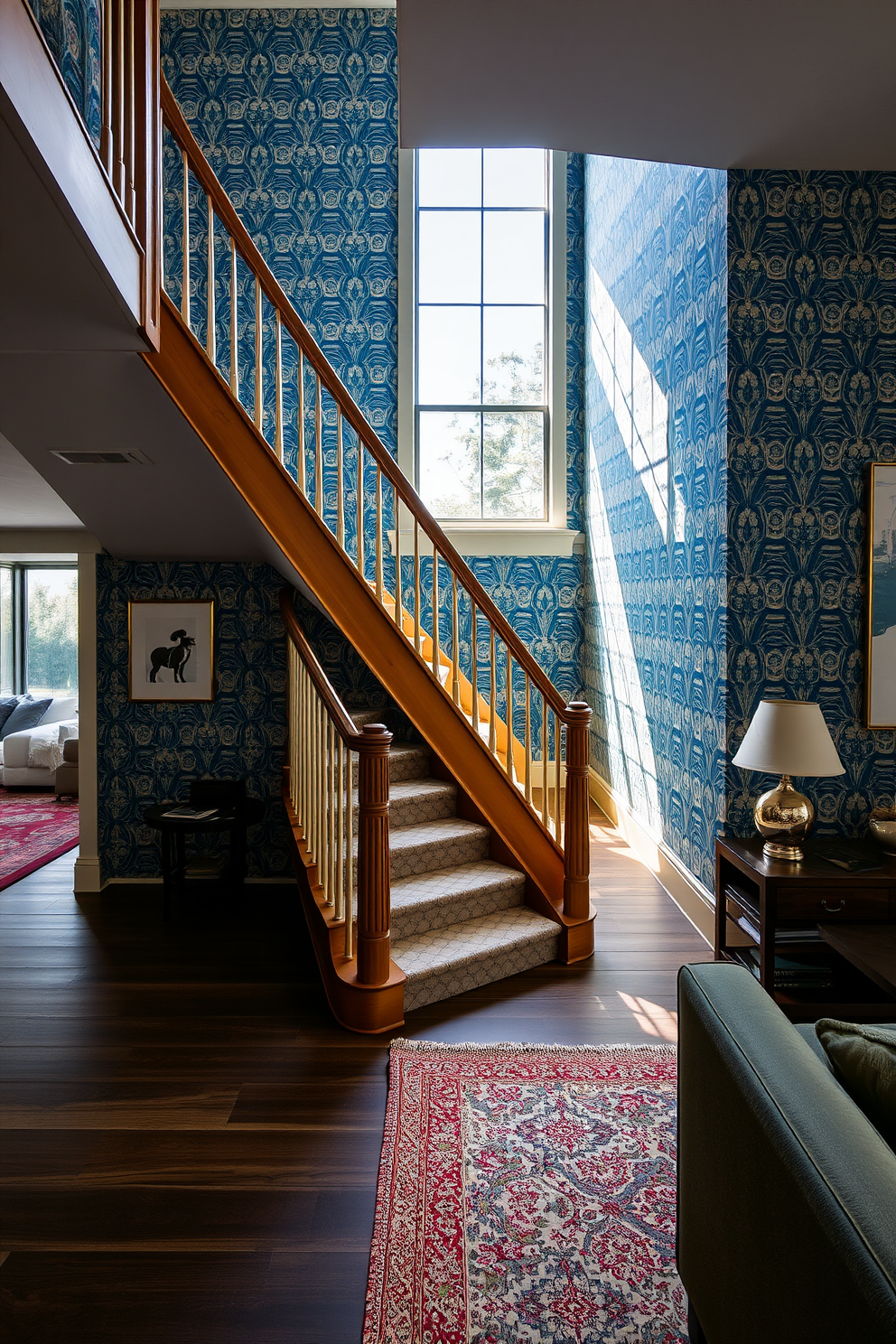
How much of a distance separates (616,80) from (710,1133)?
10.4ft

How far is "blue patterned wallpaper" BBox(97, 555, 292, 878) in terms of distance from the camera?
475cm

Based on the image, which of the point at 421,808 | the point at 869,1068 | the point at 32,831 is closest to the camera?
the point at 869,1068

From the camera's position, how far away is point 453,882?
3.67 metres

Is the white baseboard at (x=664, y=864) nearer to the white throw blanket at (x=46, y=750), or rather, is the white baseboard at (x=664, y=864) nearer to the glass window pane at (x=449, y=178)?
the glass window pane at (x=449, y=178)

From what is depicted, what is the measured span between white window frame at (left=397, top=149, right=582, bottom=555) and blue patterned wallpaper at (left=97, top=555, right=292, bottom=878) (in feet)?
7.15

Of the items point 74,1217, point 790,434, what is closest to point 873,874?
point 790,434

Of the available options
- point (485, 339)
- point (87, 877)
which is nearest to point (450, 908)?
point (87, 877)

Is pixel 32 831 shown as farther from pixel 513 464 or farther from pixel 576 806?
pixel 513 464

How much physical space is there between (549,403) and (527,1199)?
5700 mm

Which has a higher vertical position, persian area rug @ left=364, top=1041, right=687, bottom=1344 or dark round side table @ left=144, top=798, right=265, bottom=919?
dark round side table @ left=144, top=798, right=265, bottom=919

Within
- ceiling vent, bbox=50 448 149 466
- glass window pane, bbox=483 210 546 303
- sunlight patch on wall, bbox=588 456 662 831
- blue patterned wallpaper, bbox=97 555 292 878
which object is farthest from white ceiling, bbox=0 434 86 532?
glass window pane, bbox=483 210 546 303

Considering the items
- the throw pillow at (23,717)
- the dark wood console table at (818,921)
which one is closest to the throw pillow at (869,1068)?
the dark wood console table at (818,921)

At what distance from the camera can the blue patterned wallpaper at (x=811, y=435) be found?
3.48 metres

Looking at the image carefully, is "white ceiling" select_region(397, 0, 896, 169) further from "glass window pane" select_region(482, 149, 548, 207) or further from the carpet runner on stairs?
"glass window pane" select_region(482, 149, 548, 207)
